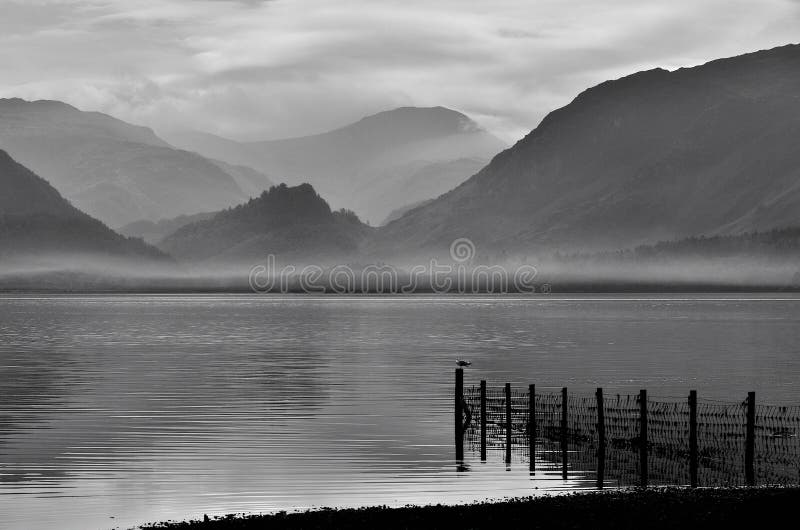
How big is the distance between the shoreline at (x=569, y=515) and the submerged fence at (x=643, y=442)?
412 inches

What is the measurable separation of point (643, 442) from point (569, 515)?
18.4 m

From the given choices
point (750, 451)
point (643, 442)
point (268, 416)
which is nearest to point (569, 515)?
point (750, 451)

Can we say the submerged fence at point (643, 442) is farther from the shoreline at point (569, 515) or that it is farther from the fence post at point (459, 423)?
the shoreline at point (569, 515)

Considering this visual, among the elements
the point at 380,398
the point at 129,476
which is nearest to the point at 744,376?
the point at 380,398

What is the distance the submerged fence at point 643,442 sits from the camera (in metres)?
50.0

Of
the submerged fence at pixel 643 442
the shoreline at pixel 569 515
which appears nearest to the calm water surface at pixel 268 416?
the submerged fence at pixel 643 442

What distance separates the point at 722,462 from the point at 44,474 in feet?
93.5

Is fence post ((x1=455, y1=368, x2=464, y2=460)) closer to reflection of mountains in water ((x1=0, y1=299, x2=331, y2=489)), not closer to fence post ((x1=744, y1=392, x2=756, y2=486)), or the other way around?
reflection of mountains in water ((x1=0, y1=299, x2=331, y2=489))

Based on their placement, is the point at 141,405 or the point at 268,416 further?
the point at 141,405

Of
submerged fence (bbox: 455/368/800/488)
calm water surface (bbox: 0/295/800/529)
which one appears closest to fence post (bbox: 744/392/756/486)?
submerged fence (bbox: 455/368/800/488)

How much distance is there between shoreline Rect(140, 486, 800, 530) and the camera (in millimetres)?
33656

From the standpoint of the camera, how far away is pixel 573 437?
60219 mm

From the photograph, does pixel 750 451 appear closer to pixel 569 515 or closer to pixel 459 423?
pixel 459 423

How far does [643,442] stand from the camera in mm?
52906
